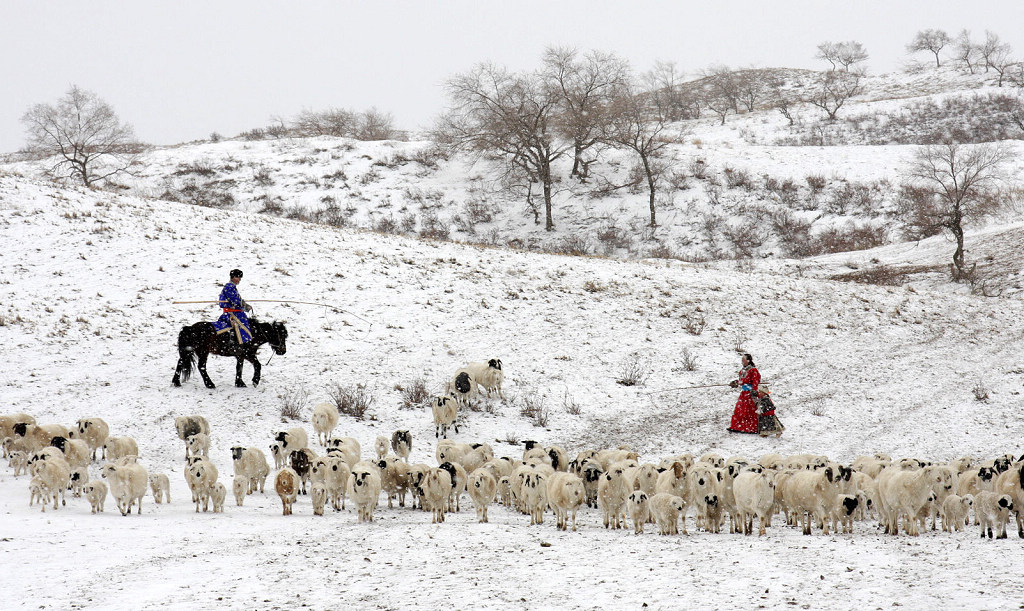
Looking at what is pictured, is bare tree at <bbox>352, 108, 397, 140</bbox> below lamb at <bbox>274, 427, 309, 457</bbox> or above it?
above

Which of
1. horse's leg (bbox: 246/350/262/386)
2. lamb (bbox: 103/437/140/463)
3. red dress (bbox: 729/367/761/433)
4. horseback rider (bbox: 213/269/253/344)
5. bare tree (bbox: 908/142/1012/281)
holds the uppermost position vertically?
bare tree (bbox: 908/142/1012/281)

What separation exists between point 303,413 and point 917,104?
65.2 m

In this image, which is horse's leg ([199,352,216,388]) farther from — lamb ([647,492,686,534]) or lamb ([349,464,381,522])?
lamb ([647,492,686,534])

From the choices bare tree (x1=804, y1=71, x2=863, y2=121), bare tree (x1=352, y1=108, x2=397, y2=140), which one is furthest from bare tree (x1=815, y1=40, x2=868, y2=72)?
bare tree (x1=352, y1=108, x2=397, y2=140)

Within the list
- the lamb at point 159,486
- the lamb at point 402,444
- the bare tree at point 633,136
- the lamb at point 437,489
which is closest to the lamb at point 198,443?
the lamb at point 159,486

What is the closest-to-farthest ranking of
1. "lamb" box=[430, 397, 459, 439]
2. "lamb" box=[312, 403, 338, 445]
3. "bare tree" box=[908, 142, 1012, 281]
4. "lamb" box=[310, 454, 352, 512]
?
"lamb" box=[310, 454, 352, 512], "lamb" box=[312, 403, 338, 445], "lamb" box=[430, 397, 459, 439], "bare tree" box=[908, 142, 1012, 281]

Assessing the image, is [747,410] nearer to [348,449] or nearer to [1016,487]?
[1016,487]

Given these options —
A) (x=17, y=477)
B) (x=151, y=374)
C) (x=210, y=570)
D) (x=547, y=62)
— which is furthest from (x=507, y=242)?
(x=210, y=570)

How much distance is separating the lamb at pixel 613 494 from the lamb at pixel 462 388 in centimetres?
747

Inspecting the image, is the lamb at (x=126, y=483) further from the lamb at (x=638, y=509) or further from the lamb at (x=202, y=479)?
the lamb at (x=638, y=509)

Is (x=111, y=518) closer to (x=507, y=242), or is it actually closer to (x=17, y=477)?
(x=17, y=477)

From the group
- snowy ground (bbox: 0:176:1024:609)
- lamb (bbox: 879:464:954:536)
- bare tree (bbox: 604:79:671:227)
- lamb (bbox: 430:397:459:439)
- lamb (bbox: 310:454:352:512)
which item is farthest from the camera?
bare tree (bbox: 604:79:671:227)

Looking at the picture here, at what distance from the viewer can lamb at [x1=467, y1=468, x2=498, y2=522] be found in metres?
10.1

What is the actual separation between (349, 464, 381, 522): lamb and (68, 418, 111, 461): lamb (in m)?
5.83
